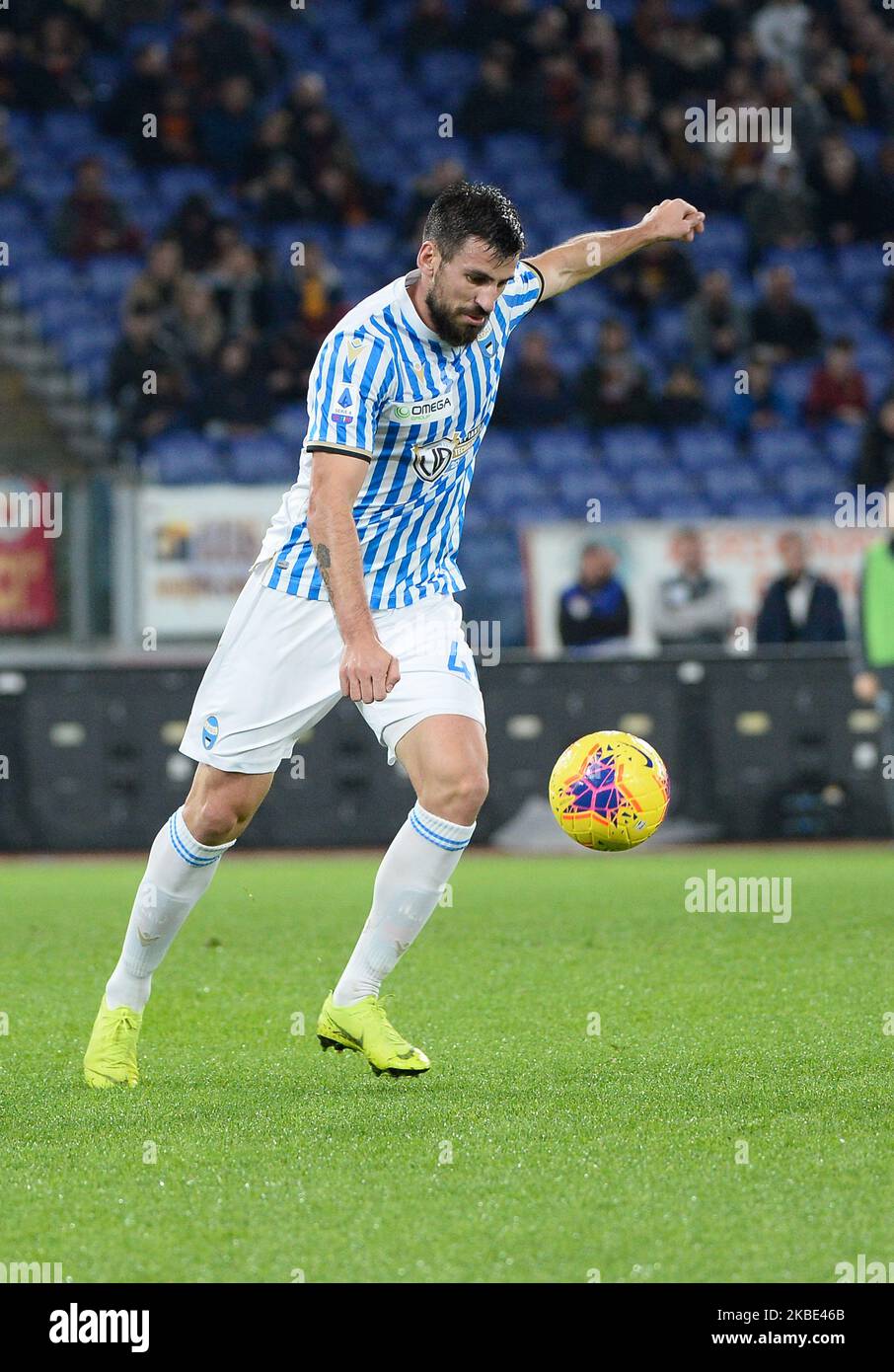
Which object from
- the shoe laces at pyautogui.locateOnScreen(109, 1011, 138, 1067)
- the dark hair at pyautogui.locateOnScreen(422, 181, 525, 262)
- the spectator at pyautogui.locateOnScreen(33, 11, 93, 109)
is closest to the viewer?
the dark hair at pyautogui.locateOnScreen(422, 181, 525, 262)

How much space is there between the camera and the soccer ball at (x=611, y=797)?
18.9 feet

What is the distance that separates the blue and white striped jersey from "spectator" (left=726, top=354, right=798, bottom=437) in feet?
40.9

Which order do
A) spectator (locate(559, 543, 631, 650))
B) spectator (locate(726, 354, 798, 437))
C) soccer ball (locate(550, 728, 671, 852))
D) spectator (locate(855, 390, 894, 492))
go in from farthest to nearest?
spectator (locate(726, 354, 798, 437))
spectator (locate(855, 390, 894, 492))
spectator (locate(559, 543, 631, 650))
soccer ball (locate(550, 728, 671, 852))

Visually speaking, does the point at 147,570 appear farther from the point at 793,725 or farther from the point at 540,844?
the point at 793,725

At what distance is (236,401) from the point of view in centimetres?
1686

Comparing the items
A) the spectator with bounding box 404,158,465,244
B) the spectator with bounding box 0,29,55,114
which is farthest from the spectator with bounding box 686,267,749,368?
the spectator with bounding box 0,29,55,114

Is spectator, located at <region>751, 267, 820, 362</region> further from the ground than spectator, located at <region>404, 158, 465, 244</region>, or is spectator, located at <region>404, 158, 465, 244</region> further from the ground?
spectator, located at <region>404, 158, 465, 244</region>

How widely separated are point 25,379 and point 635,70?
7.67 m

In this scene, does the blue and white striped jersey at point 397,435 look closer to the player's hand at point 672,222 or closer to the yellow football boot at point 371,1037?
the player's hand at point 672,222

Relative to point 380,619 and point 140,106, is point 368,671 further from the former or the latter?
point 140,106

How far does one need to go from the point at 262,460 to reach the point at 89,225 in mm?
3577

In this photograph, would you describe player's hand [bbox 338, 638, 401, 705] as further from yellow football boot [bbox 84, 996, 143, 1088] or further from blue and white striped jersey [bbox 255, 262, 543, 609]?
yellow football boot [bbox 84, 996, 143, 1088]

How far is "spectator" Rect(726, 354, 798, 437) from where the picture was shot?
18.1m
